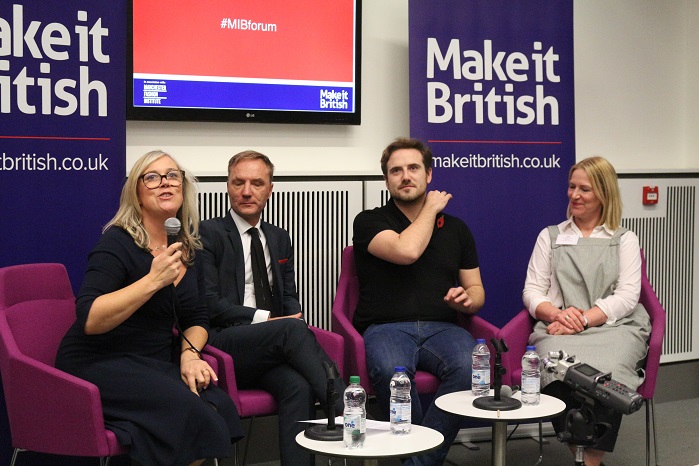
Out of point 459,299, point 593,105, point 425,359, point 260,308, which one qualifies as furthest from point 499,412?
point 593,105

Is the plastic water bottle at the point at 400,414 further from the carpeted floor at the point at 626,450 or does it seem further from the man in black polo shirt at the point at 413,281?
the carpeted floor at the point at 626,450

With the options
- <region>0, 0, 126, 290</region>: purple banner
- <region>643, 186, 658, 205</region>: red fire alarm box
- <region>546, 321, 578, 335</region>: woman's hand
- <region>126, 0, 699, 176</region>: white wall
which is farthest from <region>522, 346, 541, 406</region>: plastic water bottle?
<region>643, 186, 658, 205</region>: red fire alarm box

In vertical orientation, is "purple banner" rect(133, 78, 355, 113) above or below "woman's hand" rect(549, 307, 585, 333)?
above

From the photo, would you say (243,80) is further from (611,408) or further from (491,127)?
(611,408)

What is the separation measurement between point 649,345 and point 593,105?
6.47ft

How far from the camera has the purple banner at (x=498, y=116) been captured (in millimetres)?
4500

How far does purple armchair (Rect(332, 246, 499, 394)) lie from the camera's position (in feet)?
11.9

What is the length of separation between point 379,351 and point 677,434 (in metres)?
2.01

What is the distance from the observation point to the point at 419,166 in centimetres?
392

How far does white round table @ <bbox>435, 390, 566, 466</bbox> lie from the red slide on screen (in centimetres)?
202

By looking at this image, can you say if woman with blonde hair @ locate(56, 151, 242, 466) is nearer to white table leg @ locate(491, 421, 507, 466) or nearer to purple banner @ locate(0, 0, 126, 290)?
purple banner @ locate(0, 0, 126, 290)

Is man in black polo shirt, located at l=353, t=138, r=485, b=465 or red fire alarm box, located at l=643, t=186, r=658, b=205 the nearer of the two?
man in black polo shirt, located at l=353, t=138, r=485, b=465

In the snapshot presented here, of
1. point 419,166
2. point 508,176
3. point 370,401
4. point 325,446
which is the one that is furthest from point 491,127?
→ point 325,446

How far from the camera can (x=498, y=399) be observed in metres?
3.05
